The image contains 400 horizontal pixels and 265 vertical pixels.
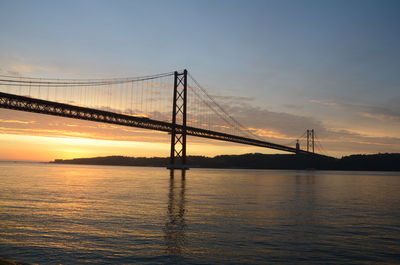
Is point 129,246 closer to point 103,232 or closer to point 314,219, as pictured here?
point 103,232

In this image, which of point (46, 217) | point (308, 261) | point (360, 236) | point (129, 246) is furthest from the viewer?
point (46, 217)

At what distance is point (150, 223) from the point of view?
12094 mm

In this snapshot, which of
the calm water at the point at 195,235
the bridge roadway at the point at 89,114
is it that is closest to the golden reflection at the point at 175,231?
the calm water at the point at 195,235

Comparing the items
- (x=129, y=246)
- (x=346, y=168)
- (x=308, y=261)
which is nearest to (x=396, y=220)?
(x=308, y=261)

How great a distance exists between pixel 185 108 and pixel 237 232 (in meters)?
55.5

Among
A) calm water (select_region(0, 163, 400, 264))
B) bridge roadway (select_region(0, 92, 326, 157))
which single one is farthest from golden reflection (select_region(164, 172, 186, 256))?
bridge roadway (select_region(0, 92, 326, 157))

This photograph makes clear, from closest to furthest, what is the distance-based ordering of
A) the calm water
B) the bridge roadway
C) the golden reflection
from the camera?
the calm water, the golden reflection, the bridge roadway

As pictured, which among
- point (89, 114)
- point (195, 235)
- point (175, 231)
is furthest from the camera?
point (89, 114)

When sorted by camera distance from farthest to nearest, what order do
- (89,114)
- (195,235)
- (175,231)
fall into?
1. (89,114)
2. (175,231)
3. (195,235)

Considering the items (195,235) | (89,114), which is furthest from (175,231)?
(89,114)

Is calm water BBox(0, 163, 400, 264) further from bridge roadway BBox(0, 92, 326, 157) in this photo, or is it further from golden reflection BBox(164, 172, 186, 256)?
bridge roadway BBox(0, 92, 326, 157)

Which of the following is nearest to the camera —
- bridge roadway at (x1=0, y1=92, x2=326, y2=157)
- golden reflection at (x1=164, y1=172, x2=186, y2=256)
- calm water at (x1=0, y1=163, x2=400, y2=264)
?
calm water at (x1=0, y1=163, x2=400, y2=264)

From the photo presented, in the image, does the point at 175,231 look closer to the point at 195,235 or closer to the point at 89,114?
the point at 195,235

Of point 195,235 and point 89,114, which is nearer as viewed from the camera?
point 195,235
